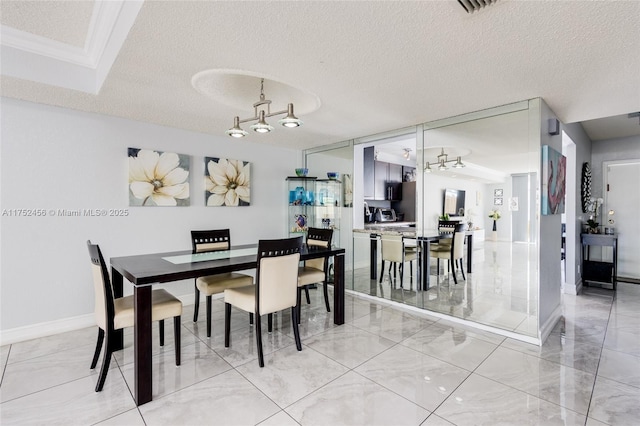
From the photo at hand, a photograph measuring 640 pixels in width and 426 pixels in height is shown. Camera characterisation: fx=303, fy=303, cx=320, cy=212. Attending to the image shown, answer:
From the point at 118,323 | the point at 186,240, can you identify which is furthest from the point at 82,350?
the point at 186,240

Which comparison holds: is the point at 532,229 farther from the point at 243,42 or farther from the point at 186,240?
the point at 186,240

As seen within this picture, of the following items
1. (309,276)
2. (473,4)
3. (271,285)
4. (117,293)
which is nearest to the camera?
(473,4)

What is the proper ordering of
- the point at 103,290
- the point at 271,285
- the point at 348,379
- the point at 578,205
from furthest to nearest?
the point at 578,205, the point at 271,285, the point at 348,379, the point at 103,290

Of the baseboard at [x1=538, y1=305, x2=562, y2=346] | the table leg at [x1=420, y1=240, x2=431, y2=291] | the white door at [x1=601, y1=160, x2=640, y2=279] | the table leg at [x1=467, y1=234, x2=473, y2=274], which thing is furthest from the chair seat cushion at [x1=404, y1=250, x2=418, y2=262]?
the white door at [x1=601, y1=160, x2=640, y2=279]

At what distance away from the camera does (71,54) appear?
2576mm

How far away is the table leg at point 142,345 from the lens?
1.97 m

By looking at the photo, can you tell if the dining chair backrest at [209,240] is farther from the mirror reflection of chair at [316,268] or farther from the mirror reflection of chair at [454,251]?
the mirror reflection of chair at [454,251]

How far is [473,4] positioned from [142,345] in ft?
9.20

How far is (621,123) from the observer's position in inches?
173

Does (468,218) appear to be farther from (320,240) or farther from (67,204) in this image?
(67,204)

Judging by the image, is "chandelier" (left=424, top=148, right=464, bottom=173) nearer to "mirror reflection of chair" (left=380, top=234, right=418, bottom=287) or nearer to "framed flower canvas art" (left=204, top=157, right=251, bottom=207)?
"mirror reflection of chair" (left=380, top=234, right=418, bottom=287)

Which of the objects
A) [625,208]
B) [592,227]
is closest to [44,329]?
[592,227]

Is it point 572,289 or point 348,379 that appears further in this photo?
point 572,289

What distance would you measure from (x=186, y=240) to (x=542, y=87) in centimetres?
421
